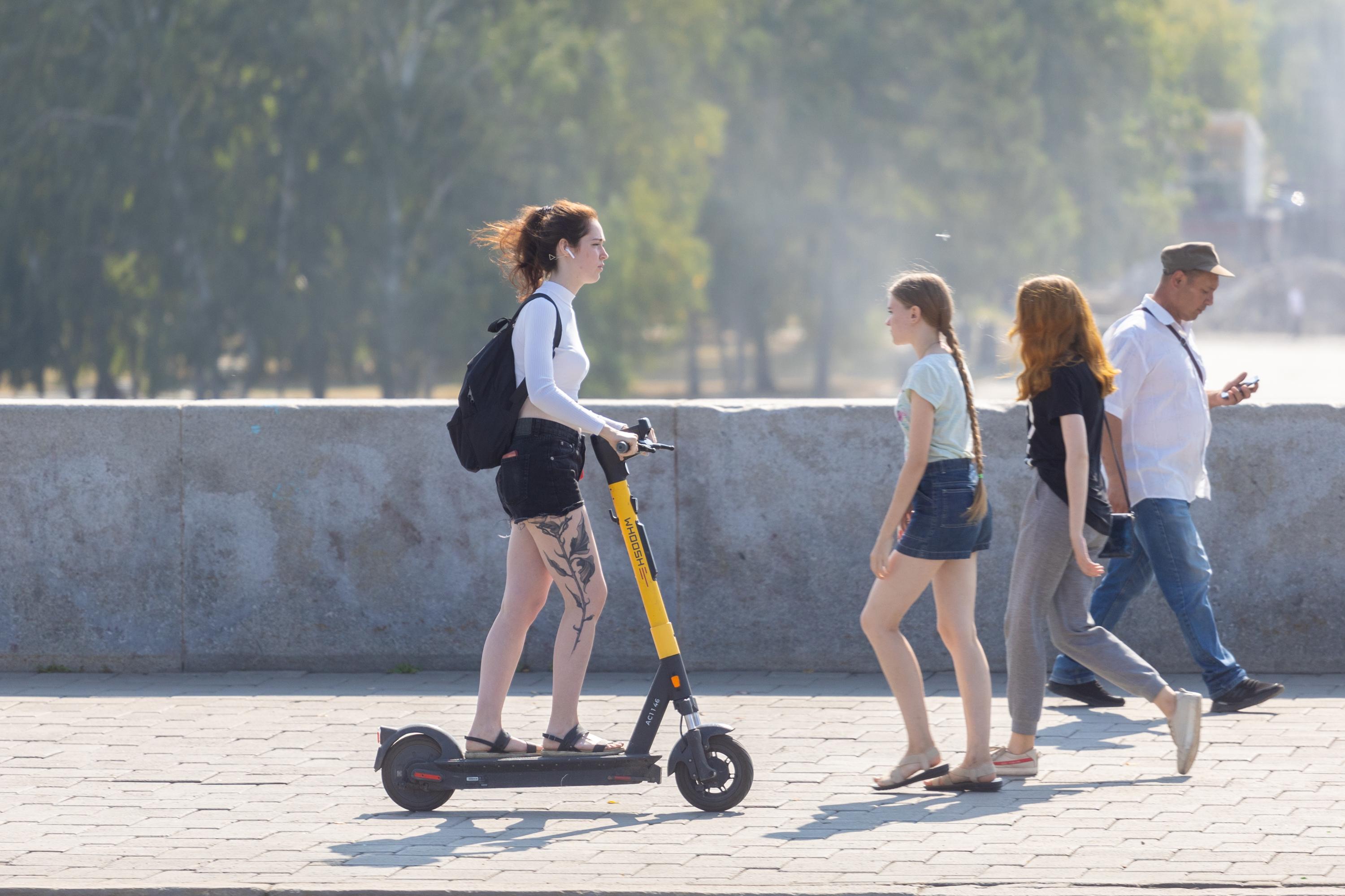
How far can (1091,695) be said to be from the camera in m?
6.50

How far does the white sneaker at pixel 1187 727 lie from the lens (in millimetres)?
5250

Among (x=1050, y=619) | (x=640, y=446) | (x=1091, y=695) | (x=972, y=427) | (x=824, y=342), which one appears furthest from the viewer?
(x=824, y=342)

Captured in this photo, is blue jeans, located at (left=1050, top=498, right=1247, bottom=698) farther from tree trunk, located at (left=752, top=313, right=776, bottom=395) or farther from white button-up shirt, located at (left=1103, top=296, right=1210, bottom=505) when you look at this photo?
tree trunk, located at (left=752, top=313, right=776, bottom=395)

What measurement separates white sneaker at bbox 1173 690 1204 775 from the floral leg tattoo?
71.3 inches

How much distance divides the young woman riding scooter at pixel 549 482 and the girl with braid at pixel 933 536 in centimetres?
81

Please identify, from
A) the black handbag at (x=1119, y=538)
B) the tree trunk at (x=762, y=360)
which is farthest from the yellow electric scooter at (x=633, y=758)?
the tree trunk at (x=762, y=360)

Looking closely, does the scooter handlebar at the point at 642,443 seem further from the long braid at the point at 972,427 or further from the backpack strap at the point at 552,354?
the long braid at the point at 972,427

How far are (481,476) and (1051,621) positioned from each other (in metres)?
2.73

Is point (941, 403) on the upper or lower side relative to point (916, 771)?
upper

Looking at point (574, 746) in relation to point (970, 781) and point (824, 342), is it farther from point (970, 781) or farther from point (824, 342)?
point (824, 342)

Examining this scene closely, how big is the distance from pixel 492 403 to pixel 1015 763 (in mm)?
1975

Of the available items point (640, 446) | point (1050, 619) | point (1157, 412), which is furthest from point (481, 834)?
point (1157, 412)

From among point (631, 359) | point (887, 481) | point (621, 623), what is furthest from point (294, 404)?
point (631, 359)

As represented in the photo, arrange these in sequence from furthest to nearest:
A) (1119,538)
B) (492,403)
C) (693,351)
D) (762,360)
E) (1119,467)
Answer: (762,360) < (693,351) < (1119,467) < (1119,538) < (492,403)
